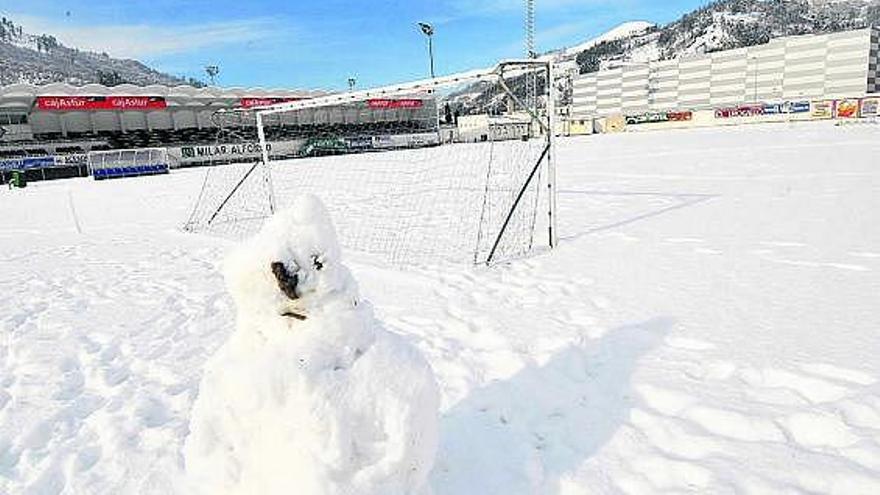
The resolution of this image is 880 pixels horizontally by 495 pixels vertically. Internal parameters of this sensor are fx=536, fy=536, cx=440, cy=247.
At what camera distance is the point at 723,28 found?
525ft

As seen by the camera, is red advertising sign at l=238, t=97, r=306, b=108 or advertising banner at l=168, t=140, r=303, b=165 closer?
advertising banner at l=168, t=140, r=303, b=165

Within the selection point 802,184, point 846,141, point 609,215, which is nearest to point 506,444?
point 609,215

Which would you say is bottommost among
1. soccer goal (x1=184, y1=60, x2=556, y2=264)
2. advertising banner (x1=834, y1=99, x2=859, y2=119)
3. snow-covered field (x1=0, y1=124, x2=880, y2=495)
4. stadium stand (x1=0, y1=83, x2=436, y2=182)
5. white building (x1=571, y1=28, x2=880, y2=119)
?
snow-covered field (x1=0, y1=124, x2=880, y2=495)

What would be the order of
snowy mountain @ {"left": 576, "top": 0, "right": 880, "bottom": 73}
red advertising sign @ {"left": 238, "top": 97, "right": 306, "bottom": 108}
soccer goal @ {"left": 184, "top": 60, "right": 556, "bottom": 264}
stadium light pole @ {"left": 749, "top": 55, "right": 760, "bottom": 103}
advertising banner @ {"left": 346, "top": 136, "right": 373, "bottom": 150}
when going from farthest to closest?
snowy mountain @ {"left": 576, "top": 0, "right": 880, "bottom": 73} < stadium light pole @ {"left": 749, "top": 55, "right": 760, "bottom": 103} < red advertising sign @ {"left": 238, "top": 97, "right": 306, "bottom": 108} < advertising banner @ {"left": 346, "top": 136, "right": 373, "bottom": 150} < soccer goal @ {"left": 184, "top": 60, "right": 556, "bottom": 264}

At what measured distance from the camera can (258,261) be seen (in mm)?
2016

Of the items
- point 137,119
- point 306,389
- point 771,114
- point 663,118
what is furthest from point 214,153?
point 771,114

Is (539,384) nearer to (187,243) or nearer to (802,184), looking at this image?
(187,243)

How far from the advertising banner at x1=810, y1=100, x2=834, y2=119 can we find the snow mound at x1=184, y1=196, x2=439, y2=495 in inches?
2229

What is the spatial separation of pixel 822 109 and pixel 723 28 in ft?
444

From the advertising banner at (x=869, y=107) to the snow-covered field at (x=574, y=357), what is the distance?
4507cm

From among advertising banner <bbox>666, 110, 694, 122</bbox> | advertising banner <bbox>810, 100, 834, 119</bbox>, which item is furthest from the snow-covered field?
advertising banner <bbox>666, 110, 694, 122</bbox>

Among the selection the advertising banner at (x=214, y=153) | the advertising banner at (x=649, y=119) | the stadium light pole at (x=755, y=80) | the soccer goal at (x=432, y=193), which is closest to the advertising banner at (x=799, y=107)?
the advertising banner at (x=649, y=119)

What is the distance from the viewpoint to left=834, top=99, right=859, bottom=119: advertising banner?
144 ft

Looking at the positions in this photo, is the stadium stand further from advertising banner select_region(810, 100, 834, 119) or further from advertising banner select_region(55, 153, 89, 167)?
advertising banner select_region(810, 100, 834, 119)
